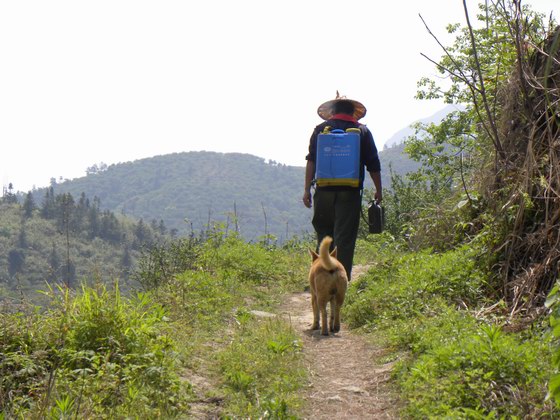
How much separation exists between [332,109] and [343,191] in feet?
4.13

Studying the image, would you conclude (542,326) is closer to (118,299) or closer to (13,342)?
(118,299)

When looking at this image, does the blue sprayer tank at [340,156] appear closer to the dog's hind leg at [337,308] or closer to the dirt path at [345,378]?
the dog's hind leg at [337,308]

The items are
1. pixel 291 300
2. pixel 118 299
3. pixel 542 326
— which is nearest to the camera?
pixel 542 326

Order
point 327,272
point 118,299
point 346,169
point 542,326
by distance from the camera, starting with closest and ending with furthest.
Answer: point 542,326, point 118,299, point 327,272, point 346,169

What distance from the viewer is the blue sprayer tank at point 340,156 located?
7633mm

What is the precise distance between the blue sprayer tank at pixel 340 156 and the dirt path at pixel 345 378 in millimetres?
1985

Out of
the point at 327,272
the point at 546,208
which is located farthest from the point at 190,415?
the point at 546,208

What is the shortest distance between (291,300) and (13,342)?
200 inches

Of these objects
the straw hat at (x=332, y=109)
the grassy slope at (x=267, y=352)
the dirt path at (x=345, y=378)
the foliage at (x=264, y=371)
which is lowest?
the dirt path at (x=345, y=378)

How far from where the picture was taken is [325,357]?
19.8ft

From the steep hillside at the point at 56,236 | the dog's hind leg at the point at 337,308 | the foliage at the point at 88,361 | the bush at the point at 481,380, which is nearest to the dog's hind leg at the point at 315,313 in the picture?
the dog's hind leg at the point at 337,308

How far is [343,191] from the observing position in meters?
7.93

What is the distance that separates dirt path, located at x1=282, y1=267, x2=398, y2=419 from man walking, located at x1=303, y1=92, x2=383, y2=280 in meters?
1.39

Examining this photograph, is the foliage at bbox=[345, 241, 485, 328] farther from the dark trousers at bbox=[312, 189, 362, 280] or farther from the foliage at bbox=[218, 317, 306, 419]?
the foliage at bbox=[218, 317, 306, 419]
